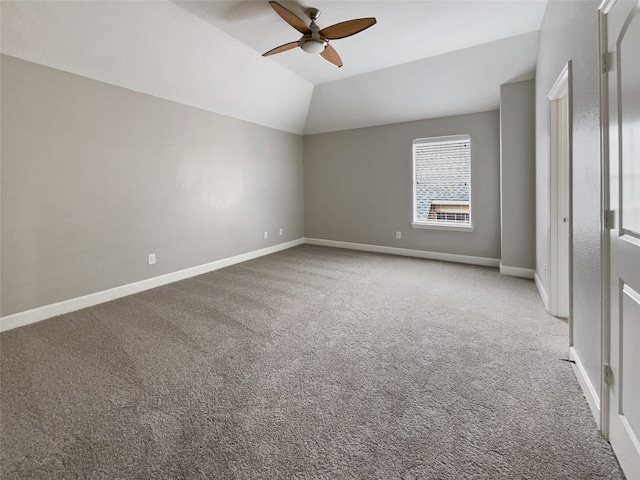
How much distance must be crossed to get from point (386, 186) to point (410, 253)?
1.35m

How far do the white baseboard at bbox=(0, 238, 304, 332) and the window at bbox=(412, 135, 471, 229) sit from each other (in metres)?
3.40

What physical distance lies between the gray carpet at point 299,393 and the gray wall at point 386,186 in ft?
6.36

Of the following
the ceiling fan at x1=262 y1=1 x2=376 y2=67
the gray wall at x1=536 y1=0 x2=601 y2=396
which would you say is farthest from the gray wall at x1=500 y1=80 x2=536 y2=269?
the ceiling fan at x1=262 y1=1 x2=376 y2=67

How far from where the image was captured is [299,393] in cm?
177

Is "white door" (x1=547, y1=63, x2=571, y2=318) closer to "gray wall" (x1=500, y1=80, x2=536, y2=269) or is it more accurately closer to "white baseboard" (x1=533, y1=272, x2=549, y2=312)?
"white baseboard" (x1=533, y1=272, x2=549, y2=312)

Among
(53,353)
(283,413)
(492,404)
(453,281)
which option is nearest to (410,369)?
(492,404)

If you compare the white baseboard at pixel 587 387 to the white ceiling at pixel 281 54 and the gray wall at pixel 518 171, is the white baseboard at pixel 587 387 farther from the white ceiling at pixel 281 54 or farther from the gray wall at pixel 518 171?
the white ceiling at pixel 281 54

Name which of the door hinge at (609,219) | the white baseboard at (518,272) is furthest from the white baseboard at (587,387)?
the white baseboard at (518,272)

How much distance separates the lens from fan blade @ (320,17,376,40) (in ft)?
8.52

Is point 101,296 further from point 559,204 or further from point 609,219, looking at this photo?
point 559,204

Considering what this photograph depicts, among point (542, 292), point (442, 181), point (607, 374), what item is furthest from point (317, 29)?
point (542, 292)

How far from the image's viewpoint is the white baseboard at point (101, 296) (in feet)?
9.21

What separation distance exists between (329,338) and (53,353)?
2148mm

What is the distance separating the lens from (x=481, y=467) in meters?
1.25
